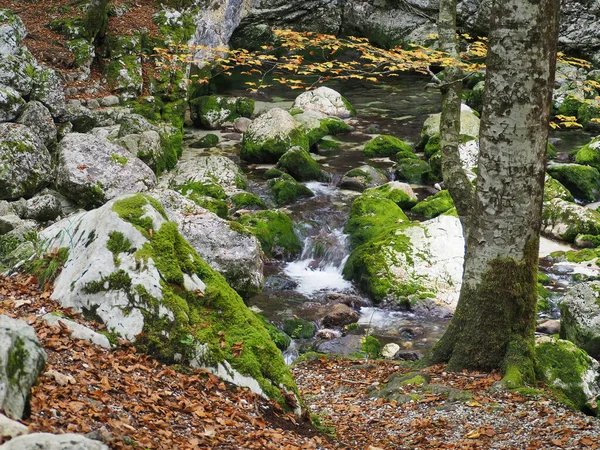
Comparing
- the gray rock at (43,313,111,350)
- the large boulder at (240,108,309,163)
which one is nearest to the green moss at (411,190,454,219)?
the large boulder at (240,108,309,163)

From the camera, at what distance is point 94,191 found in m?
13.4

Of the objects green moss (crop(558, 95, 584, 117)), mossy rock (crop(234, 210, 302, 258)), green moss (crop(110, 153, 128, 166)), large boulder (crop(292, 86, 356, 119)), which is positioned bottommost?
mossy rock (crop(234, 210, 302, 258))

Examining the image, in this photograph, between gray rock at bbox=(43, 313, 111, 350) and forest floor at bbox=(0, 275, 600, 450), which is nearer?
forest floor at bbox=(0, 275, 600, 450)

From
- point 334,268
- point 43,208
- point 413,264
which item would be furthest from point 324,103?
point 43,208

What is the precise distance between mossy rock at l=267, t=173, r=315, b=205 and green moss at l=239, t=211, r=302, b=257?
2.04 metres

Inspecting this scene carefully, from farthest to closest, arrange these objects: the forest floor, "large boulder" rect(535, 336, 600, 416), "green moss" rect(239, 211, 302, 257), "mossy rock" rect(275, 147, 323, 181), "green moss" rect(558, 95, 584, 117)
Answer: "green moss" rect(558, 95, 584, 117) < "mossy rock" rect(275, 147, 323, 181) < "green moss" rect(239, 211, 302, 257) < "large boulder" rect(535, 336, 600, 416) < the forest floor

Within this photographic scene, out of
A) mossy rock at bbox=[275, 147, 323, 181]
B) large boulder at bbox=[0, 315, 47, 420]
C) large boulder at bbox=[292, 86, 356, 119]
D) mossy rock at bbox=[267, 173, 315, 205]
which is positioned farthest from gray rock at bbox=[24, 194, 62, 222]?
large boulder at bbox=[292, 86, 356, 119]

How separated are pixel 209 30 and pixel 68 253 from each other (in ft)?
75.2

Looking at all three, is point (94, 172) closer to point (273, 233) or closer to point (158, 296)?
point (273, 233)

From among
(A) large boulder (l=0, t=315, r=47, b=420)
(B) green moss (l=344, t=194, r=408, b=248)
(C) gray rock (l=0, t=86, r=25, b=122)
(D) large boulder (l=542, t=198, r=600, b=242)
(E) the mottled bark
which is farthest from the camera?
(C) gray rock (l=0, t=86, r=25, b=122)

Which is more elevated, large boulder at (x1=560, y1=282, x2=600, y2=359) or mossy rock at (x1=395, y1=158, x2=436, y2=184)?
mossy rock at (x1=395, y1=158, x2=436, y2=184)

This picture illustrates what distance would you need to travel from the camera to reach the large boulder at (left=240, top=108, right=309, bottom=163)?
19391 mm

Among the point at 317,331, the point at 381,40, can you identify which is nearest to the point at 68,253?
the point at 317,331

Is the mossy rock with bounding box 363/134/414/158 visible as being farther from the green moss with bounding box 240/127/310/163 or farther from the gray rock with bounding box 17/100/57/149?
the gray rock with bounding box 17/100/57/149
